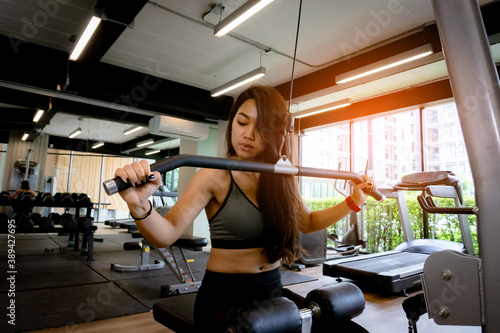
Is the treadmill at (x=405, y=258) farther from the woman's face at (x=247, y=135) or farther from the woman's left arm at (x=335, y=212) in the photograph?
the woman's face at (x=247, y=135)

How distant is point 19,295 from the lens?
9.30 feet

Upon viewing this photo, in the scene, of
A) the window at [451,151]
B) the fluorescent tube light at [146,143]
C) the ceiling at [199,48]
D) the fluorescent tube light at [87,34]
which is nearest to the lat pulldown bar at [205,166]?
the ceiling at [199,48]

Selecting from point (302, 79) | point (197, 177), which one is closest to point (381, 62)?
point (302, 79)

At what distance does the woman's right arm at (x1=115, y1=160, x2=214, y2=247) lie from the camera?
2.12 ft

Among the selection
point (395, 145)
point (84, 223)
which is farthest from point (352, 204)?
point (395, 145)

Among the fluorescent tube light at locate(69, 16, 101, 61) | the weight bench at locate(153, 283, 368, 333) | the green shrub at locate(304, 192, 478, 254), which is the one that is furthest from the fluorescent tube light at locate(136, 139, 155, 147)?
the weight bench at locate(153, 283, 368, 333)

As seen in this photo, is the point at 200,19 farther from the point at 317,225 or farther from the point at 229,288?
the point at 229,288

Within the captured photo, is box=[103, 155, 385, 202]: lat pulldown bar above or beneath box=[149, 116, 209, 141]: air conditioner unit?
beneath

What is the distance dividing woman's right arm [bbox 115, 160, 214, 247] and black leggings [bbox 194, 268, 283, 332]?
21 centimetres

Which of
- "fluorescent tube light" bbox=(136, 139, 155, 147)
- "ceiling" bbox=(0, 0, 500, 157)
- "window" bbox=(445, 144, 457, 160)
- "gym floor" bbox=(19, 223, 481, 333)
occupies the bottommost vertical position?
→ "gym floor" bbox=(19, 223, 481, 333)

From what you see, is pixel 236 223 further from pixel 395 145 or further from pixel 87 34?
pixel 395 145

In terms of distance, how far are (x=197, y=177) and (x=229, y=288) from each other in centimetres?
40

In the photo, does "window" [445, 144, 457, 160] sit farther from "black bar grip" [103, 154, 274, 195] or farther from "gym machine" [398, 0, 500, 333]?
"black bar grip" [103, 154, 274, 195]

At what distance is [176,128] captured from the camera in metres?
6.29
